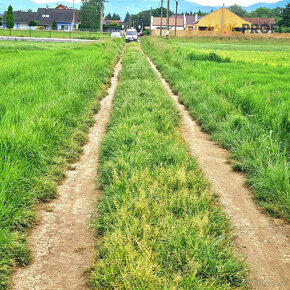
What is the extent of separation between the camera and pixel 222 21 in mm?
76188

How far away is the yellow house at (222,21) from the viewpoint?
76.2 meters

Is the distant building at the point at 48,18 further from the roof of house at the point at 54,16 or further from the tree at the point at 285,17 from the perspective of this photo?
the tree at the point at 285,17

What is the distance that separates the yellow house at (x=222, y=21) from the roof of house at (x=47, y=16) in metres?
49.8

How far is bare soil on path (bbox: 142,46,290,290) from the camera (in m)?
3.34

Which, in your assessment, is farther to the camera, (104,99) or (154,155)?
(104,99)

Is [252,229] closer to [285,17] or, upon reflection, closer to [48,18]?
[285,17]

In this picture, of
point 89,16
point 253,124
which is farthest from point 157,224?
point 89,16

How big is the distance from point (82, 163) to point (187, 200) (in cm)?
259

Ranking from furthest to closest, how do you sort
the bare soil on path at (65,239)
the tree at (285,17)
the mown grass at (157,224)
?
1. the tree at (285,17)
2. the bare soil on path at (65,239)
3. the mown grass at (157,224)

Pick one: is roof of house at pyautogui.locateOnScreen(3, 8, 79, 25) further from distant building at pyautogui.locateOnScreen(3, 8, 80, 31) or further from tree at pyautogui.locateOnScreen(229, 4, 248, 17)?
tree at pyautogui.locateOnScreen(229, 4, 248, 17)

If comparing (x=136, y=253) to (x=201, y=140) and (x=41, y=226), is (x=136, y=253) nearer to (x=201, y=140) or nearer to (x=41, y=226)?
(x=41, y=226)

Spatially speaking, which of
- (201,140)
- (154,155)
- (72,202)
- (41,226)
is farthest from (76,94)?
(41,226)

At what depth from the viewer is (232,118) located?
309 inches

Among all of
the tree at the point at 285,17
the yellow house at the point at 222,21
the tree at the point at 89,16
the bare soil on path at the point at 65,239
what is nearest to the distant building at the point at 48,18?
the tree at the point at 89,16
